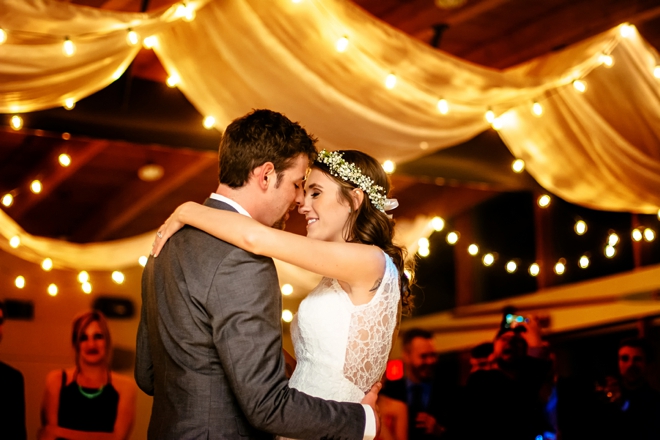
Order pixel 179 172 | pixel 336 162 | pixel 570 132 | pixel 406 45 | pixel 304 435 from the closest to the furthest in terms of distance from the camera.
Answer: pixel 304 435
pixel 336 162
pixel 406 45
pixel 570 132
pixel 179 172

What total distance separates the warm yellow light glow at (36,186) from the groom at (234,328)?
2.64 m

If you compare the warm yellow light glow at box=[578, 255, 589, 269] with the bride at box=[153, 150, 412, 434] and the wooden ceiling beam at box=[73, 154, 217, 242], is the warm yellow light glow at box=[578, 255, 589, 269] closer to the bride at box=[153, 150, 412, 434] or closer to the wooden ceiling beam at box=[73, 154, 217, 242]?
the wooden ceiling beam at box=[73, 154, 217, 242]

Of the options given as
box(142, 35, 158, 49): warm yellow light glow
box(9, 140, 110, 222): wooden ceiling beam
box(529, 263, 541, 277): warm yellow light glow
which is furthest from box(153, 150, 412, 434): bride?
box(529, 263, 541, 277): warm yellow light glow

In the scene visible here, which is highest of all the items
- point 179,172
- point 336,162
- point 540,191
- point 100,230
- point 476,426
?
point 540,191

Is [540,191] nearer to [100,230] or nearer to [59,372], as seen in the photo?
[100,230]

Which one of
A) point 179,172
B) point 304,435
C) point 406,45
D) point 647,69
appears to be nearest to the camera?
point 304,435

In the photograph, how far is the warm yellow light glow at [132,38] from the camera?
288 cm

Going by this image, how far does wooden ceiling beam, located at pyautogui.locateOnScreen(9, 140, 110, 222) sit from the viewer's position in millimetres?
4223

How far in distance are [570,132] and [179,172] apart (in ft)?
7.46

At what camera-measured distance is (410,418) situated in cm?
487

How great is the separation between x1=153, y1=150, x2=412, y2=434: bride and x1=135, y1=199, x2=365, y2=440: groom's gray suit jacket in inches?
2.8

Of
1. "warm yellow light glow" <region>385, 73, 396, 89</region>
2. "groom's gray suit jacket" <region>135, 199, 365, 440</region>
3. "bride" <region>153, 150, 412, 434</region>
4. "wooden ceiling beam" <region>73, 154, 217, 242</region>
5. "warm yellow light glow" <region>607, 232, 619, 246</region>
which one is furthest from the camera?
"warm yellow light glow" <region>607, 232, 619, 246</region>

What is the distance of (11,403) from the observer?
3893 mm

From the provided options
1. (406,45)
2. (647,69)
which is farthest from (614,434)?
(406,45)
